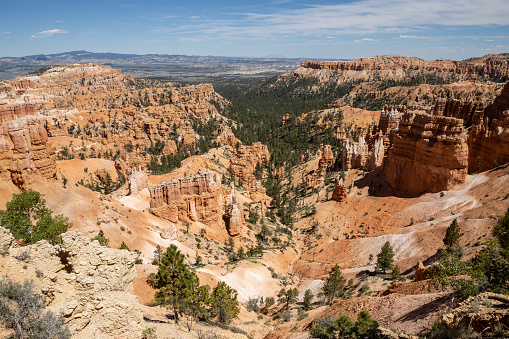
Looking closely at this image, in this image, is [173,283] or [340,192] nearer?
[173,283]

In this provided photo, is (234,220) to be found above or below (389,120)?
below

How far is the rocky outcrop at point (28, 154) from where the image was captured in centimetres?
2647

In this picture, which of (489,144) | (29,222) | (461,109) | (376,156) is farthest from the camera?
(461,109)

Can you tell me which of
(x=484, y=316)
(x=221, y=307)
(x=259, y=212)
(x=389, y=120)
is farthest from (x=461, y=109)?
(x=484, y=316)

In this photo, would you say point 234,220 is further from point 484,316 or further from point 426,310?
point 484,316

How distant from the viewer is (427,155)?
4550cm

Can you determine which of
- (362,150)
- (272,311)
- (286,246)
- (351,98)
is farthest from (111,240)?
(351,98)

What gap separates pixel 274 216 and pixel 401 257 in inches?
1024

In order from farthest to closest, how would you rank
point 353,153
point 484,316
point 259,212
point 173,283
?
point 353,153 < point 259,212 < point 173,283 < point 484,316

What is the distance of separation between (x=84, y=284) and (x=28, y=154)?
21.8m

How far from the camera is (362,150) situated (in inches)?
2606

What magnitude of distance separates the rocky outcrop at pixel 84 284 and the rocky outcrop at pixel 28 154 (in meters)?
18.3

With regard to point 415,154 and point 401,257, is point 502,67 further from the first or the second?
point 401,257

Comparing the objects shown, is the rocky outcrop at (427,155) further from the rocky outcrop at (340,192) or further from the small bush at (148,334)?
the small bush at (148,334)
